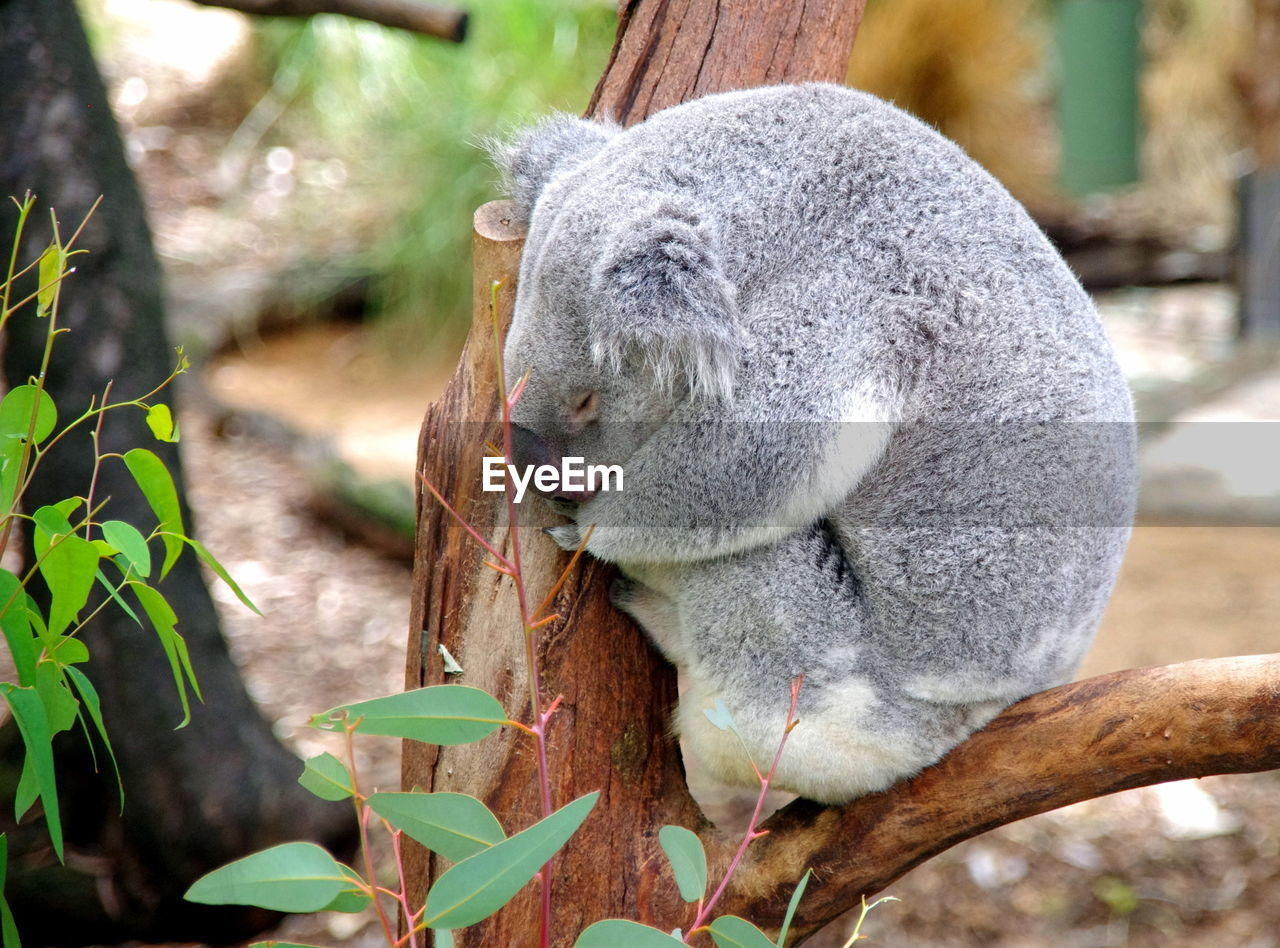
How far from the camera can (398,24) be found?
3.42 m

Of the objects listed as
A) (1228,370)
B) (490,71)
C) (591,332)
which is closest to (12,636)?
(591,332)

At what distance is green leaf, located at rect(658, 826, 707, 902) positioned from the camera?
1.45 metres

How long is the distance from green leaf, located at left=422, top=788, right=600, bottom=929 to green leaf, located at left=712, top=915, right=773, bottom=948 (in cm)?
32

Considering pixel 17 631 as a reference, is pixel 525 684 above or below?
below

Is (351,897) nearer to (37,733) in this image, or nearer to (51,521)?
Result: (37,733)

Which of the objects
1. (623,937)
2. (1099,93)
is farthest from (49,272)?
(1099,93)

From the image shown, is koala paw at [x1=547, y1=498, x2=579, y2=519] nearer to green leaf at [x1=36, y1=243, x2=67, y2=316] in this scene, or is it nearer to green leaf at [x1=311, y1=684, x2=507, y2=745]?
green leaf at [x1=311, y1=684, x2=507, y2=745]

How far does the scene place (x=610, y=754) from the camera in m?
2.11

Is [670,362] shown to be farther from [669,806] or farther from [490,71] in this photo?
[490,71]

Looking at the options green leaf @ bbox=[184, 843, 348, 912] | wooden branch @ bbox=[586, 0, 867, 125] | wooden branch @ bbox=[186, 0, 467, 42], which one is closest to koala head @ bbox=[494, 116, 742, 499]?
wooden branch @ bbox=[586, 0, 867, 125]

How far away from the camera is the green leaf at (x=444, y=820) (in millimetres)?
1392

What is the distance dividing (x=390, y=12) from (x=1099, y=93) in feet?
26.5

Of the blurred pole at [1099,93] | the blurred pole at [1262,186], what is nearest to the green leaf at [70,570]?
the blurred pole at [1262,186]

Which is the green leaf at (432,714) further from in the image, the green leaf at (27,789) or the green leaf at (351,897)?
the green leaf at (27,789)
